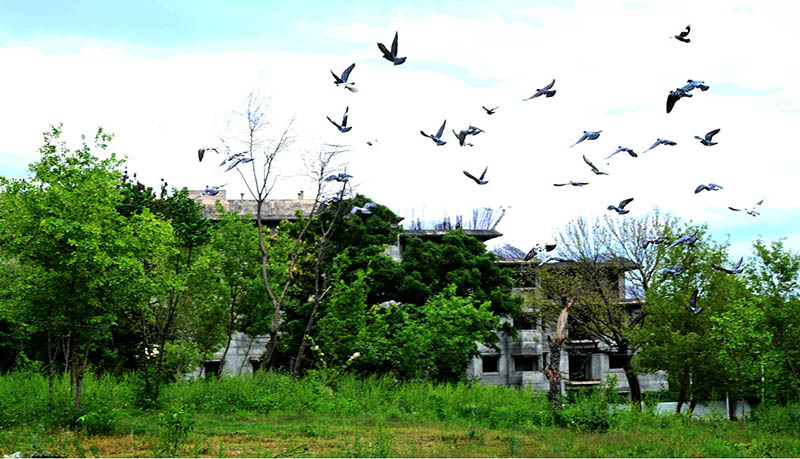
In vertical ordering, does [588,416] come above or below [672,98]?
below

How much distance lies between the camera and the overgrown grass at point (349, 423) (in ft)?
44.0

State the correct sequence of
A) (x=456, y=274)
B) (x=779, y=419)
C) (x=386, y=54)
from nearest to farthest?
(x=386, y=54)
(x=779, y=419)
(x=456, y=274)

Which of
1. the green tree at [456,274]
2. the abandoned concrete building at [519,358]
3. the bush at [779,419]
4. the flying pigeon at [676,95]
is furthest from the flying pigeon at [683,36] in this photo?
the abandoned concrete building at [519,358]

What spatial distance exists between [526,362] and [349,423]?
27267 millimetres

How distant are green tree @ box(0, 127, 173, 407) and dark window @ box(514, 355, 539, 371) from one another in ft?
94.6

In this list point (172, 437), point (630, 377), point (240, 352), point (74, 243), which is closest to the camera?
point (172, 437)

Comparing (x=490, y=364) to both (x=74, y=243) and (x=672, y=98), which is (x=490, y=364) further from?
(x=672, y=98)

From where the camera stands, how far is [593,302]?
110 feet

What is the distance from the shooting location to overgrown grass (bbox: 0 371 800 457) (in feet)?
44.0

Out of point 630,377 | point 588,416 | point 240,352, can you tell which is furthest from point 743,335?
point 240,352

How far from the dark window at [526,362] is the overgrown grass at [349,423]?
19.4 meters

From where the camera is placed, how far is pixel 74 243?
1552 centimetres

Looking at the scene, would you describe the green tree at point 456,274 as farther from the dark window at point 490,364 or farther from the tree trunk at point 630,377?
the dark window at point 490,364

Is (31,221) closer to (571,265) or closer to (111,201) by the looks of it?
(111,201)
